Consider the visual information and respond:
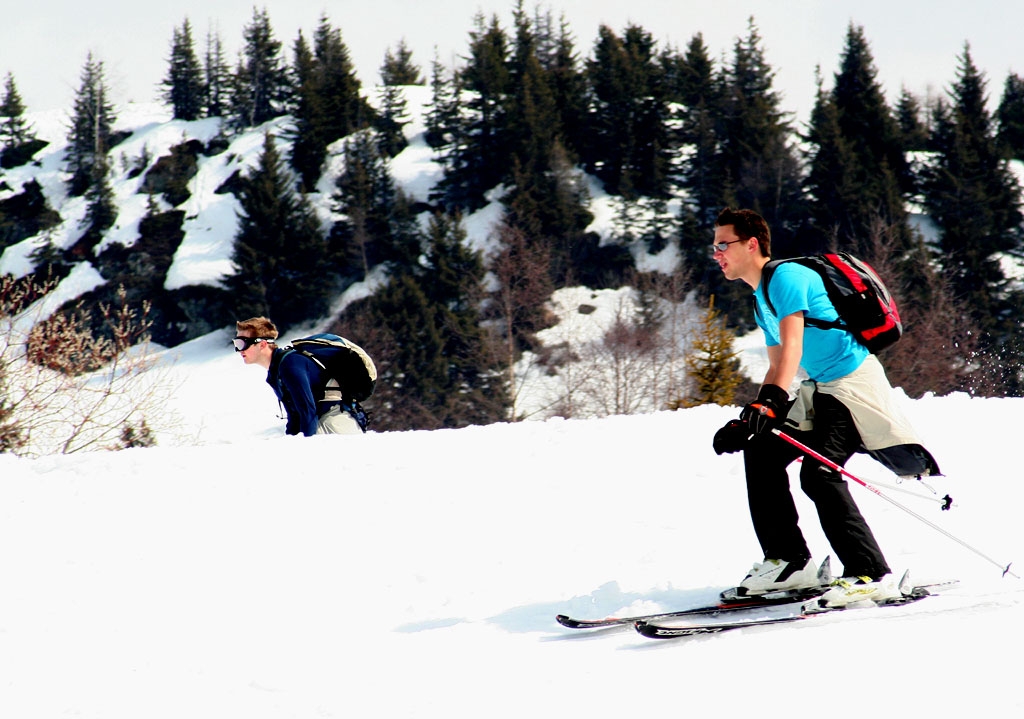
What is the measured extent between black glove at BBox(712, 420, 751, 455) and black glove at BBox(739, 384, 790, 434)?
39mm

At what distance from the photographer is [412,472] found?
6.34 metres

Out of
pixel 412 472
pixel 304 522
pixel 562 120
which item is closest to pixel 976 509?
pixel 412 472

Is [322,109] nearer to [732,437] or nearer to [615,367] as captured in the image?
[615,367]

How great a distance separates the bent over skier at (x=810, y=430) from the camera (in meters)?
3.73

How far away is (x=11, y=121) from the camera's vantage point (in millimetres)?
66875

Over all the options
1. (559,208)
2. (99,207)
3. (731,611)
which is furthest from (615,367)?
(99,207)

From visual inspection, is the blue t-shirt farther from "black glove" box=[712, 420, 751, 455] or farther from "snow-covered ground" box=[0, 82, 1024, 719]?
"snow-covered ground" box=[0, 82, 1024, 719]

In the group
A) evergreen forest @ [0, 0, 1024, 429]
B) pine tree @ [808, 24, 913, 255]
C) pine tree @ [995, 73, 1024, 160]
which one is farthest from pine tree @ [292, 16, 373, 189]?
pine tree @ [995, 73, 1024, 160]

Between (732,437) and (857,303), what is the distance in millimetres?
799

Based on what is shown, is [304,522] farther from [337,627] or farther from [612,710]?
[612,710]

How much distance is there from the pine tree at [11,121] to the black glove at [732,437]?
247 feet

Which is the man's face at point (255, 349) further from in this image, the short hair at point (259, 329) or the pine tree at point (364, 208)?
the pine tree at point (364, 208)

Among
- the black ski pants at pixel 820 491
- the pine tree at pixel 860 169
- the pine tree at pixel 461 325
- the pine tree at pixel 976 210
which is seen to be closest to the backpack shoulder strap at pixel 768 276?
the black ski pants at pixel 820 491

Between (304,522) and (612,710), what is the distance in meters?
3.18
